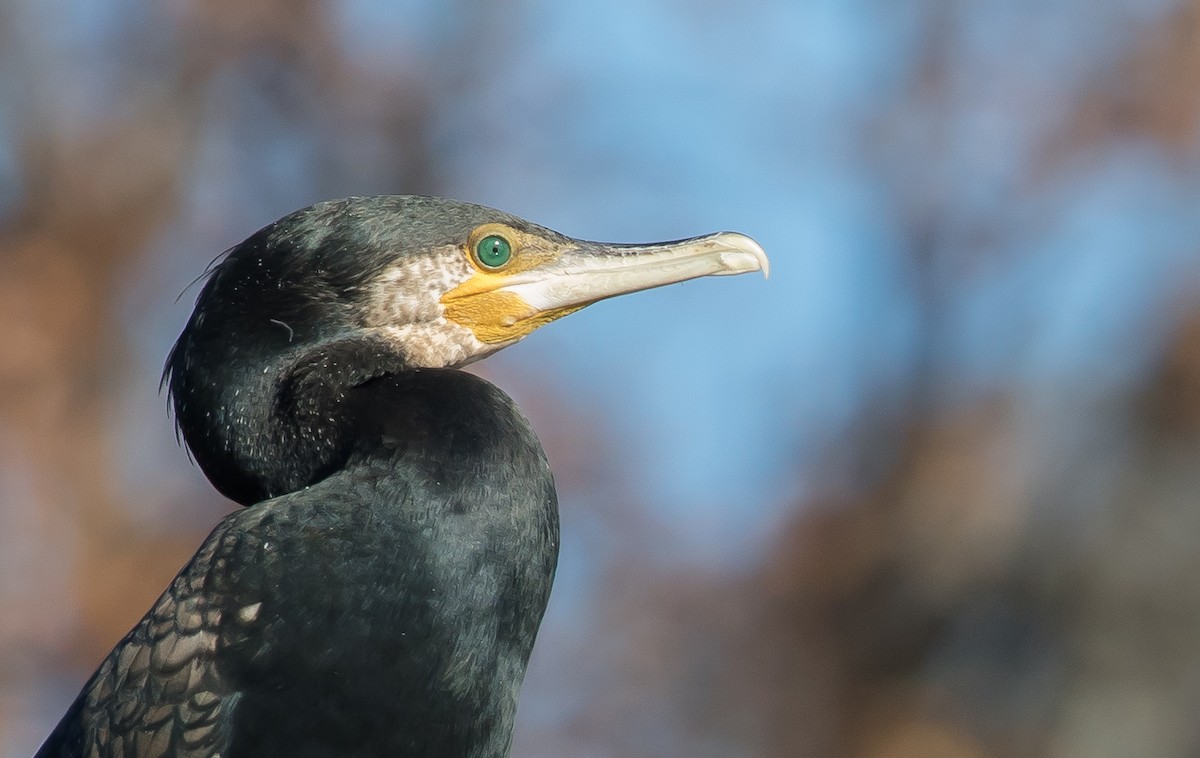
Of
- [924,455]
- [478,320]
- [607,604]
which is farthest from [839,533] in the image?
[478,320]

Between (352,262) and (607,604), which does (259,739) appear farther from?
(607,604)

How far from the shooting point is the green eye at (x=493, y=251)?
11.7 feet

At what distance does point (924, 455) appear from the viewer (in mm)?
17375

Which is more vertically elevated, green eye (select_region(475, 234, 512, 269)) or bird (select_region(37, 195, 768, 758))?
green eye (select_region(475, 234, 512, 269))

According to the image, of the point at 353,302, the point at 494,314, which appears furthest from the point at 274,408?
the point at 494,314

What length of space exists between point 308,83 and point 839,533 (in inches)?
336

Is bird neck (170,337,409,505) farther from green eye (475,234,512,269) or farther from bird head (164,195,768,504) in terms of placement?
green eye (475,234,512,269)

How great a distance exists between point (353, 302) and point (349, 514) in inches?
23.3

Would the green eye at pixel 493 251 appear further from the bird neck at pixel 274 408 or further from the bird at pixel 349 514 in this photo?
the bird neck at pixel 274 408

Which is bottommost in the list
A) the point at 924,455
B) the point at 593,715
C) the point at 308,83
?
the point at 593,715

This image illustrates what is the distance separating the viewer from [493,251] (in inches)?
141

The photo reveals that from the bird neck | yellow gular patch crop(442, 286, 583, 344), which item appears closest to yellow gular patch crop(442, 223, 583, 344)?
yellow gular patch crop(442, 286, 583, 344)

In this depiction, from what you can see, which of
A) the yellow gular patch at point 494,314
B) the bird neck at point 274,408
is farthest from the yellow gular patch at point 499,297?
the bird neck at point 274,408

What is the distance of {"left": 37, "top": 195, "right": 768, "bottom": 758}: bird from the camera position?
2.91 m
